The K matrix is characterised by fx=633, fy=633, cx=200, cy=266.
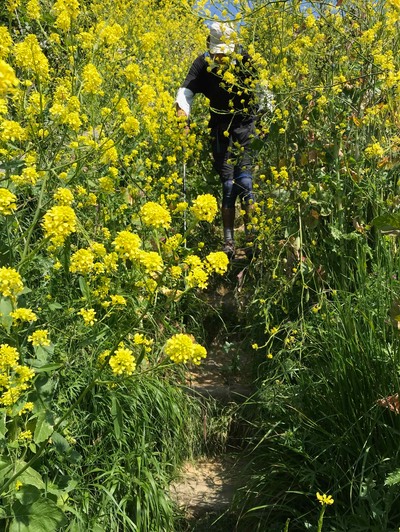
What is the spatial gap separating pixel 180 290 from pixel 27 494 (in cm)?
135

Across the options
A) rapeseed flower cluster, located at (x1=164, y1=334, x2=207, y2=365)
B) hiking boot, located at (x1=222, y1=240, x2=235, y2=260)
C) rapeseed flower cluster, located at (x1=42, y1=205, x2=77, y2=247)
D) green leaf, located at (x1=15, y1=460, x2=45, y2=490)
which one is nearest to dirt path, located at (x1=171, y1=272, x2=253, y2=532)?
hiking boot, located at (x1=222, y1=240, x2=235, y2=260)

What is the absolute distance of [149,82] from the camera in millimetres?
5082

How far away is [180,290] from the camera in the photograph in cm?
311

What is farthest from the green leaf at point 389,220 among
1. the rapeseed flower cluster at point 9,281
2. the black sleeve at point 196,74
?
the black sleeve at point 196,74

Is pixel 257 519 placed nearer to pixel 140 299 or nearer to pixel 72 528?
pixel 72 528

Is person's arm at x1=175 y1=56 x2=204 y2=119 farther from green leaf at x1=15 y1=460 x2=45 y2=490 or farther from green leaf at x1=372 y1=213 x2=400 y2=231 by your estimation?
green leaf at x1=15 y1=460 x2=45 y2=490

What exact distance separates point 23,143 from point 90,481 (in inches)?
64.4

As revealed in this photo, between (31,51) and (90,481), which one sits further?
(90,481)

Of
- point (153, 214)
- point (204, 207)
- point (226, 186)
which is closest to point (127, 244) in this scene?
point (153, 214)

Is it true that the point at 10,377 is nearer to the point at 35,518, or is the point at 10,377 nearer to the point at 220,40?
the point at 35,518

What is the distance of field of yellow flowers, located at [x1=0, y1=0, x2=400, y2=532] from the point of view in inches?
81.6

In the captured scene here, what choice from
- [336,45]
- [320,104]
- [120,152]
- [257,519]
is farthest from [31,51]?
[257,519]

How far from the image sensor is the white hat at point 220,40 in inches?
154

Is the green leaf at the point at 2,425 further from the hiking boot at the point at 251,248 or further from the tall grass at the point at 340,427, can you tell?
the hiking boot at the point at 251,248
